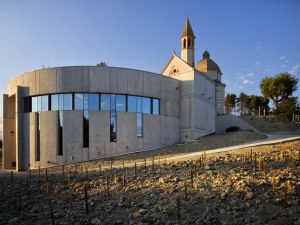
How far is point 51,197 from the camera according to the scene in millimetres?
14992

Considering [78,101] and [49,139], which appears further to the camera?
[78,101]

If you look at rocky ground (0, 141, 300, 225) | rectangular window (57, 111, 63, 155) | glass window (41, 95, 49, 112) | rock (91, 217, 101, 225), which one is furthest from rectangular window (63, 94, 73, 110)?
rock (91, 217, 101, 225)

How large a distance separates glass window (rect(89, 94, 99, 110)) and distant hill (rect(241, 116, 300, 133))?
103 ft

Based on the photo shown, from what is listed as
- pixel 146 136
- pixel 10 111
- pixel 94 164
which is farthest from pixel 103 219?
pixel 10 111

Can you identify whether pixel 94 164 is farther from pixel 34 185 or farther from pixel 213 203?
pixel 213 203

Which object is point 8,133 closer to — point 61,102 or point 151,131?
point 61,102

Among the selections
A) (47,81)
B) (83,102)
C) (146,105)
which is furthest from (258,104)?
(47,81)

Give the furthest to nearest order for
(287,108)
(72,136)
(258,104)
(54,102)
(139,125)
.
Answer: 1. (258,104)
2. (287,108)
3. (139,125)
4. (54,102)
5. (72,136)

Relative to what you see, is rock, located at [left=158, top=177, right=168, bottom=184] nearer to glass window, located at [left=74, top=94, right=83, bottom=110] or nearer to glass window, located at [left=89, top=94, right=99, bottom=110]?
glass window, located at [left=89, top=94, right=99, bottom=110]

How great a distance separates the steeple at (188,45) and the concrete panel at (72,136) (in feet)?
65.6

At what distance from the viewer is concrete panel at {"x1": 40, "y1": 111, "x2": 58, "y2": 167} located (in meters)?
28.9

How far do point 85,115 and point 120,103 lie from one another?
3.78 metres

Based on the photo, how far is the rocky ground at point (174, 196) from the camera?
10492 millimetres

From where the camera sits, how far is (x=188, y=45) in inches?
1704
